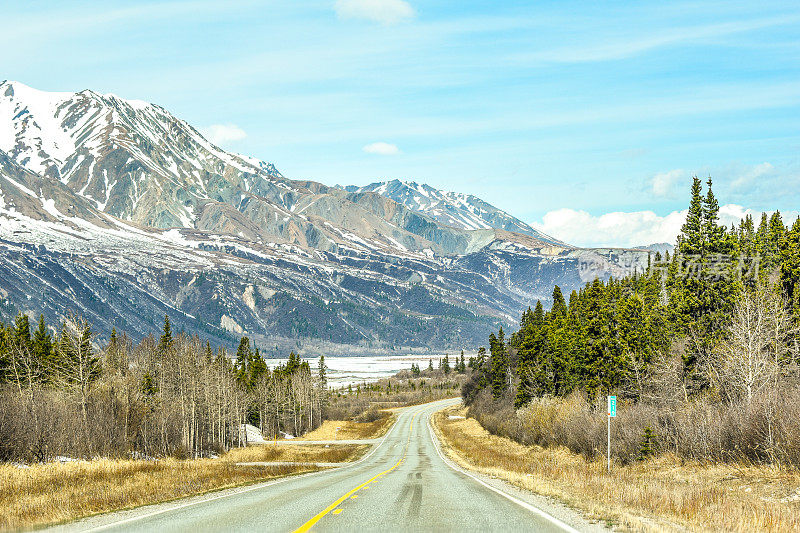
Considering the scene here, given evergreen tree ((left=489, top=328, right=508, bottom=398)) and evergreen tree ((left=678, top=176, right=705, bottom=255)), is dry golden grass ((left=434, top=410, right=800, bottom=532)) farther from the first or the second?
evergreen tree ((left=489, top=328, right=508, bottom=398))

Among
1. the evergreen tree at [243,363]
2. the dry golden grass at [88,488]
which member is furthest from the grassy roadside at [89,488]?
the evergreen tree at [243,363]

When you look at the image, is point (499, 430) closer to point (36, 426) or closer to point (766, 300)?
point (766, 300)

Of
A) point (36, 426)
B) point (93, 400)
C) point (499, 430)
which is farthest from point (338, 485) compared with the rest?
point (499, 430)

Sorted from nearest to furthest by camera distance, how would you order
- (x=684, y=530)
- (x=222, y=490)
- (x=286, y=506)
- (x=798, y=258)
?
(x=684, y=530), (x=286, y=506), (x=222, y=490), (x=798, y=258)

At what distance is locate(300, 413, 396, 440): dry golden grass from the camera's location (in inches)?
4235

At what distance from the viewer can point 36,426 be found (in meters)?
44.8

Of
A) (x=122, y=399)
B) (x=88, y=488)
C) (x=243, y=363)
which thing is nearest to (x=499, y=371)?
(x=243, y=363)

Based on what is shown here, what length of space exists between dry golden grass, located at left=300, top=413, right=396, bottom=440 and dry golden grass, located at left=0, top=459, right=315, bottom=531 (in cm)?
7108

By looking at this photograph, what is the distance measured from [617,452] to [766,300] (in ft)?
46.6

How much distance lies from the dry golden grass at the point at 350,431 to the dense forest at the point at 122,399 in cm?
592

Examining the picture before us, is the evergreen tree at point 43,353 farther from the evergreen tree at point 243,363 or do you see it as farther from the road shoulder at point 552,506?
the road shoulder at point 552,506

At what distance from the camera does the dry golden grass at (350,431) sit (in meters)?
108

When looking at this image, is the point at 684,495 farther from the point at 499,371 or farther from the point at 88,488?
the point at 499,371

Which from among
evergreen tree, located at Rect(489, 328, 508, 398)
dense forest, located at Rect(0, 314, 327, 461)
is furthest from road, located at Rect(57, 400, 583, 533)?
evergreen tree, located at Rect(489, 328, 508, 398)
